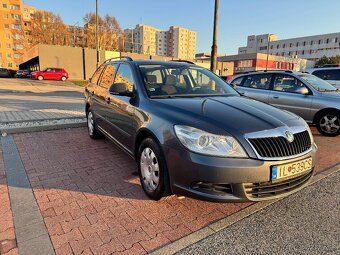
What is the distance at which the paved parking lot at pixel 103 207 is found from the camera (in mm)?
2389

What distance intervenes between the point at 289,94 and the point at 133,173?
16.5 ft

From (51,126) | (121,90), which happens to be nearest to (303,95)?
(121,90)

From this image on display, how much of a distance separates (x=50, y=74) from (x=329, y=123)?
31504 millimetres

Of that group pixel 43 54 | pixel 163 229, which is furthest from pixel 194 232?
pixel 43 54

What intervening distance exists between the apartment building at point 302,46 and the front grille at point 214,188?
88.8 m

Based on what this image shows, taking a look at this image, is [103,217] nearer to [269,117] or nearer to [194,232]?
[194,232]

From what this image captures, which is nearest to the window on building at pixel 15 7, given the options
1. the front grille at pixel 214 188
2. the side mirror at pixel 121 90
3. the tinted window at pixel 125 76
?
the tinted window at pixel 125 76

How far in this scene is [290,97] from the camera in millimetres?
6898

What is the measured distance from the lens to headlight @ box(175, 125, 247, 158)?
7.91 feet

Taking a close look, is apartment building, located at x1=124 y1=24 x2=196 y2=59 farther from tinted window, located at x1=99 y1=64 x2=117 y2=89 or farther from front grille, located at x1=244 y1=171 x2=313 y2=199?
front grille, located at x1=244 y1=171 x2=313 y2=199

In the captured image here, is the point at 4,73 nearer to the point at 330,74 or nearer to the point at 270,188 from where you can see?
the point at 330,74

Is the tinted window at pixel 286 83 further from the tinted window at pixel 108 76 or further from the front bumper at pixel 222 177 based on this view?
the front bumper at pixel 222 177

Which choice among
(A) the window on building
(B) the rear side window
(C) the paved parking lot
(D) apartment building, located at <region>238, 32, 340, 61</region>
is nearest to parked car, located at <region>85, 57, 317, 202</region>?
(C) the paved parking lot

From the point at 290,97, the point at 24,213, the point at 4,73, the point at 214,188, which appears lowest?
the point at 24,213
